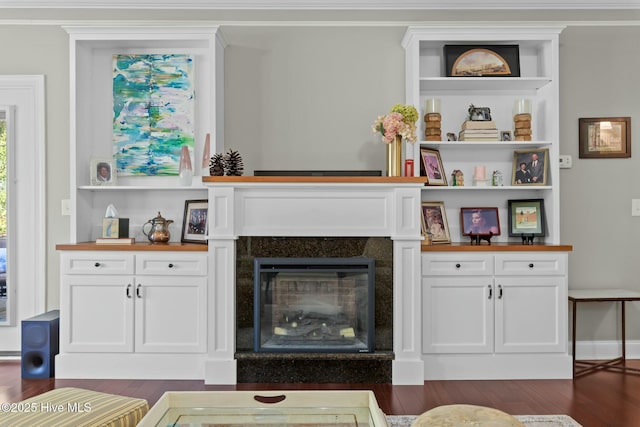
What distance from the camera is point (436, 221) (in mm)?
3838

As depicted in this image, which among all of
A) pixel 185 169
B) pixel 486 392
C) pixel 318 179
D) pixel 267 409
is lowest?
pixel 486 392

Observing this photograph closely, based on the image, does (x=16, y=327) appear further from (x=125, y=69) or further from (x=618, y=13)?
(x=618, y=13)

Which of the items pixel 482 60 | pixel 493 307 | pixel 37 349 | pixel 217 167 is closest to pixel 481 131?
pixel 482 60

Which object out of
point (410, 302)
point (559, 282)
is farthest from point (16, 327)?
point (559, 282)

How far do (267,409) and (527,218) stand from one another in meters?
2.62

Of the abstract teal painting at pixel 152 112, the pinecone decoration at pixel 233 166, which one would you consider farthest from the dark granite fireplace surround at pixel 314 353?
the abstract teal painting at pixel 152 112

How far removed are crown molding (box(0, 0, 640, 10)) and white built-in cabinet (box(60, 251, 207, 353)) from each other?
1901 millimetres

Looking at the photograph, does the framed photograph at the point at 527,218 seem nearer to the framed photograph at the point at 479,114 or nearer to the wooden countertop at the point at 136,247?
the framed photograph at the point at 479,114

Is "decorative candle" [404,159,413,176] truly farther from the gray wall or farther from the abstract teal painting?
the abstract teal painting

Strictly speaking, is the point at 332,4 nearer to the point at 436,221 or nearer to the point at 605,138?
the point at 436,221

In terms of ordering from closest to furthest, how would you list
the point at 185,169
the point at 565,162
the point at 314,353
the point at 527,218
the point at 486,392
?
the point at 486,392
the point at 314,353
the point at 185,169
the point at 527,218
the point at 565,162

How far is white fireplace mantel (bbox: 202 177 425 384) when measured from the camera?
3.35m

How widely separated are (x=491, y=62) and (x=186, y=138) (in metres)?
2.31

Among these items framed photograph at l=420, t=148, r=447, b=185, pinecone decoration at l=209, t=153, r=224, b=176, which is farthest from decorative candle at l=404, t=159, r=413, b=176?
pinecone decoration at l=209, t=153, r=224, b=176
